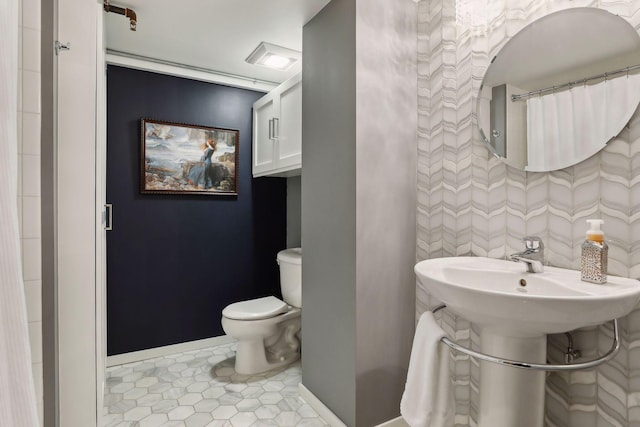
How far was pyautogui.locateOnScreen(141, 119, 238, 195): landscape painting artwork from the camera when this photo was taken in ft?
8.13

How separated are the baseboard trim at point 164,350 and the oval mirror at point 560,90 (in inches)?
96.0

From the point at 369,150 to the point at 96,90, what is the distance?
123 cm

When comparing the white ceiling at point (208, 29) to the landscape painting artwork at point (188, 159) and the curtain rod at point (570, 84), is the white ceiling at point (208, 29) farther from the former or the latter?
the curtain rod at point (570, 84)

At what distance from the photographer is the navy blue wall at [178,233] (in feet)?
7.89

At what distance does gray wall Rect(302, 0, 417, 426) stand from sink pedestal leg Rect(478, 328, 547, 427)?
570 millimetres

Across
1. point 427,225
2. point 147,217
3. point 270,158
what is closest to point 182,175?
point 147,217

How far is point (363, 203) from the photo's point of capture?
1.57 m

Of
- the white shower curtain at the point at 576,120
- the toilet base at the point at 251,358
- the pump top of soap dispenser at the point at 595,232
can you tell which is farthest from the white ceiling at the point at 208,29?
the toilet base at the point at 251,358

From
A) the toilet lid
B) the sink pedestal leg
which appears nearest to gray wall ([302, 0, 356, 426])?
the toilet lid

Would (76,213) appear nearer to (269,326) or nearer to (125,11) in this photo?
(125,11)

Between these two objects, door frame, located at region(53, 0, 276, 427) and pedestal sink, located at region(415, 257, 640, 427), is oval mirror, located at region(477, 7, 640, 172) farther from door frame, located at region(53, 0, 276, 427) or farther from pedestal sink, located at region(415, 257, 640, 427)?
door frame, located at region(53, 0, 276, 427)

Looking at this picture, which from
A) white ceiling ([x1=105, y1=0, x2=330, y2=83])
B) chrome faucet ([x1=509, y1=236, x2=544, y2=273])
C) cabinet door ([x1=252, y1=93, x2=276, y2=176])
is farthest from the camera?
cabinet door ([x1=252, y1=93, x2=276, y2=176])

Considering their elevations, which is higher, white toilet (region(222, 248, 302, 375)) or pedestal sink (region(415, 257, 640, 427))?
pedestal sink (region(415, 257, 640, 427))
